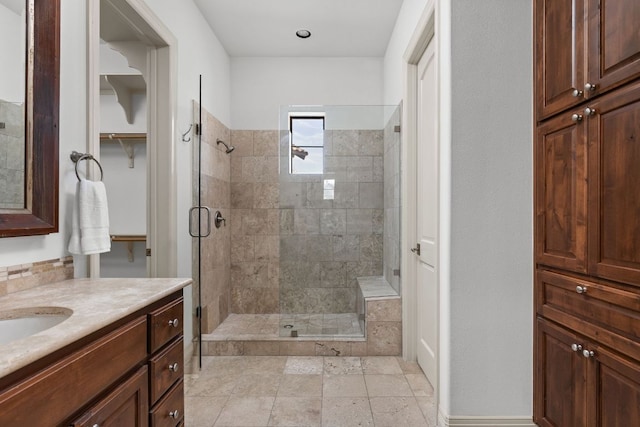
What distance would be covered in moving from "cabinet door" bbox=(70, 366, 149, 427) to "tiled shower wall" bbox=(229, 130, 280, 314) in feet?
8.54

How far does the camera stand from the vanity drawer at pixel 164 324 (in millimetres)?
1278

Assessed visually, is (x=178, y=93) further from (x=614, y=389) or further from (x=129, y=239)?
(x=614, y=389)

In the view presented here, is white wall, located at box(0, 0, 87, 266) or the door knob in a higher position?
white wall, located at box(0, 0, 87, 266)

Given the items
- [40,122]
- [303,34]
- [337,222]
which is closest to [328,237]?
[337,222]

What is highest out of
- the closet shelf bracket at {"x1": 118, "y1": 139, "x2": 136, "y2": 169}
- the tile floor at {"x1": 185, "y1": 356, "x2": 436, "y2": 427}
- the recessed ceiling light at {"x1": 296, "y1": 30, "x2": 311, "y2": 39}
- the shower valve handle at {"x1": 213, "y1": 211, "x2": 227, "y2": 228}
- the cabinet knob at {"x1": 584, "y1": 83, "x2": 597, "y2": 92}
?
the recessed ceiling light at {"x1": 296, "y1": 30, "x2": 311, "y2": 39}

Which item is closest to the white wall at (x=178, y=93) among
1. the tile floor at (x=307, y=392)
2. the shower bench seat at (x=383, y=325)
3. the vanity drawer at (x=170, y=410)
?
the vanity drawer at (x=170, y=410)

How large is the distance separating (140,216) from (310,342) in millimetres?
1742

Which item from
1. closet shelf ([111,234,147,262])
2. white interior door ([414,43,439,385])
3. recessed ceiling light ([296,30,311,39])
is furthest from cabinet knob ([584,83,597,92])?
closet shelf ([111,234,147,262])

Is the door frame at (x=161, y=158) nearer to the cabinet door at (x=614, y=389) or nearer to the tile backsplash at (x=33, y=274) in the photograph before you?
the tile backsplash at (x=33, y=274)

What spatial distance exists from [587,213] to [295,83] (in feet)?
10.5

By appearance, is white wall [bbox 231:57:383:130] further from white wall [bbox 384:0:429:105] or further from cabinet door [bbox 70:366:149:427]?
cabinet door [bbox 70:366:149:427]

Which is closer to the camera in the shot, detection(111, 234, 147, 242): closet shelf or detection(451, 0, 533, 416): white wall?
detection(451, 0, 533, 416): white wall

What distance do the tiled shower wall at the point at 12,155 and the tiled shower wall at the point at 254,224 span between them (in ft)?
8.36

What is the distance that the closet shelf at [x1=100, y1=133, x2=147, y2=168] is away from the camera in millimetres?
Result: 2896
